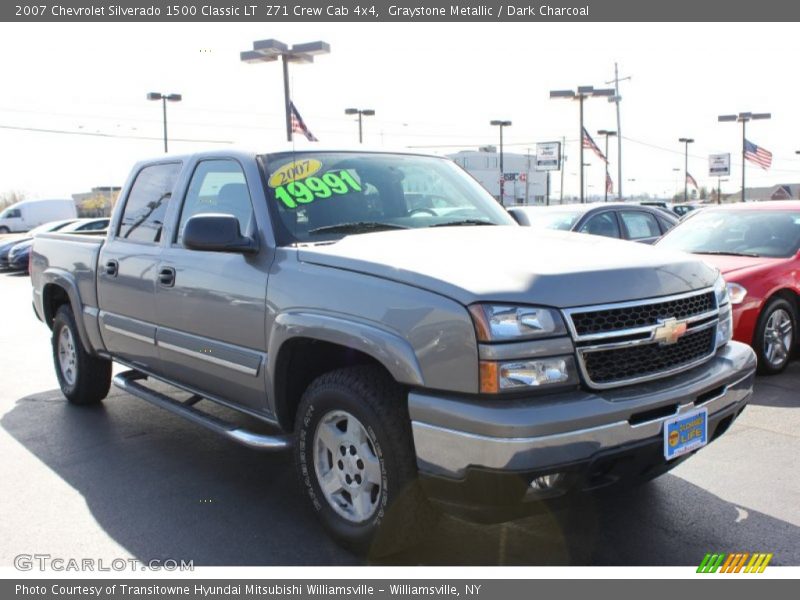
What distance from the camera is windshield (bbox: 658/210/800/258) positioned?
7.24 meters

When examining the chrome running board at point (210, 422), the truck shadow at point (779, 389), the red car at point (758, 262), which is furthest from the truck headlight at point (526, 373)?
the red car at point (758, 262)

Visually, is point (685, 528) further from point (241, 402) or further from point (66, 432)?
point (66, 432)

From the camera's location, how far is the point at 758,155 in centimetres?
3753

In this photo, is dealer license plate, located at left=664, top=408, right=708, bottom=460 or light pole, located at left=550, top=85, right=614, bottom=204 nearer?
dealer license plate, located at left=664, top=408, right=708, bottom=460

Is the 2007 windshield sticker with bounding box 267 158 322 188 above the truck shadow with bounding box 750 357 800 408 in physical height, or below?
above

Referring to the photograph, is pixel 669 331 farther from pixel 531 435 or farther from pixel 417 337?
pixel 417 337

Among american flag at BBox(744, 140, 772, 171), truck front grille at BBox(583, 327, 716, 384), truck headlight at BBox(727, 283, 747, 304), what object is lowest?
truck headlight at BBox(727, 283, 747, 304)

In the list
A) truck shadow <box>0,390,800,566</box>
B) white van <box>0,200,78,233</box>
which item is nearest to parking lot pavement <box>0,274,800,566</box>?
truck shadow <box>0,390,800,566</box>

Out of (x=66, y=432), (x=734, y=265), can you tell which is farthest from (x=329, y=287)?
(x=734, y=265)

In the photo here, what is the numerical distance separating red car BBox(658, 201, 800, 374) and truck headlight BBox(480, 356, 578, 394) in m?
4.16

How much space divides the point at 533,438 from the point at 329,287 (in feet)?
3.94

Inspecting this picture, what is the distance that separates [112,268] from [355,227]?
2220 millimetres

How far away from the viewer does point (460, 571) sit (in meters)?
3.21

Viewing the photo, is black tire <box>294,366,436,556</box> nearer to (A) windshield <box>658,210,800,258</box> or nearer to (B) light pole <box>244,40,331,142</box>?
(A) windshield <box>658,210,800,258</box>
